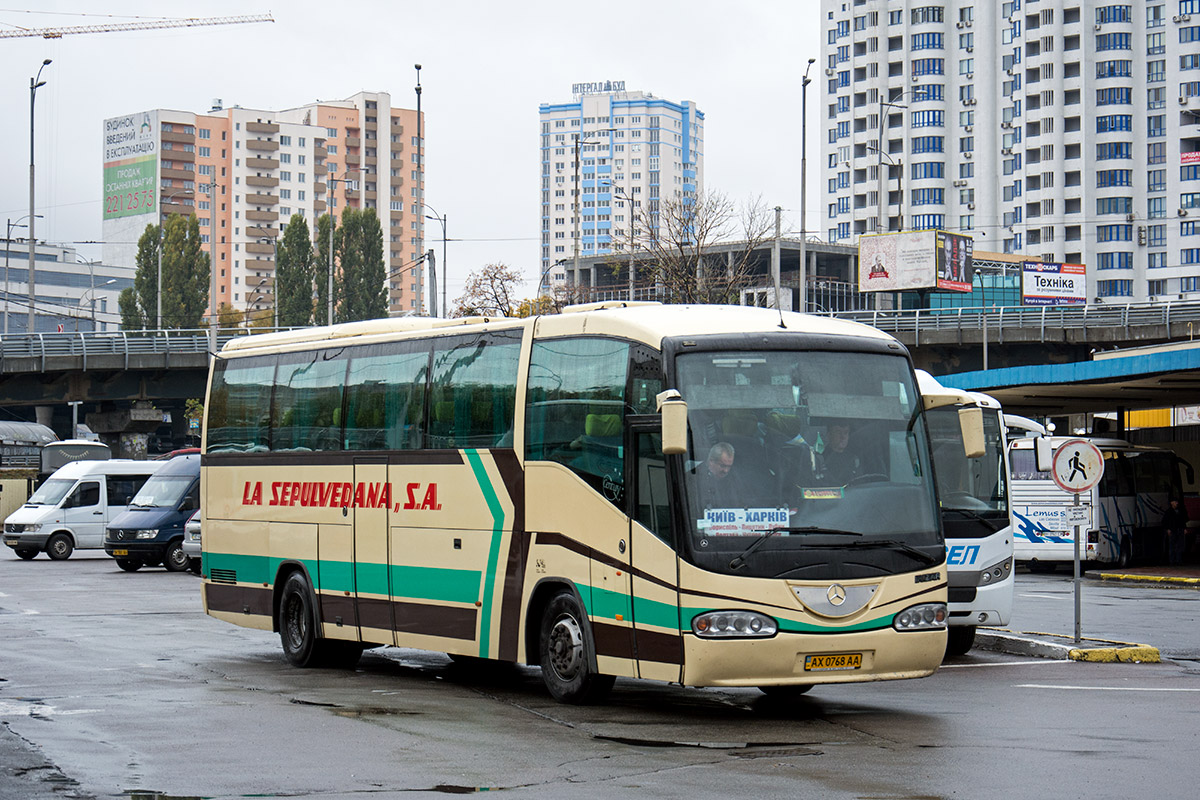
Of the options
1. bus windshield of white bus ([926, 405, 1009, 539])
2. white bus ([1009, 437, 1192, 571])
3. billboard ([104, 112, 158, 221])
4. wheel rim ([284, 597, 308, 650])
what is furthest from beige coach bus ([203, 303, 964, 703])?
billboard ([104, 112, 158, 221])

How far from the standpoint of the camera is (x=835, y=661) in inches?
439

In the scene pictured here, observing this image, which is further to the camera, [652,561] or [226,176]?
[226,176]

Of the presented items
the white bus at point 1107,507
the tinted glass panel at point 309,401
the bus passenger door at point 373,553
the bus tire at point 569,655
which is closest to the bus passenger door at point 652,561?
the bus tire at point 569,655

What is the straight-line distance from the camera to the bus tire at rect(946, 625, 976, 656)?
55.4 ft

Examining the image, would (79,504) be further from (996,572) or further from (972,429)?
(972,429)

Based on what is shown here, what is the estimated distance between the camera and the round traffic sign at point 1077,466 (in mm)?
17172

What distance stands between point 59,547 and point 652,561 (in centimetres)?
3153

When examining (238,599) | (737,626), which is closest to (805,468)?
(737,626)

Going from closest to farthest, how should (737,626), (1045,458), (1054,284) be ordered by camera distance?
(737,626)
(1045,458)
(1054,284)

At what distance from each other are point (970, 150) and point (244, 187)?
81857 millimetres

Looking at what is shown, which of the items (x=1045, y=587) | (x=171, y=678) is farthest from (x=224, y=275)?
(x=171, y=678)

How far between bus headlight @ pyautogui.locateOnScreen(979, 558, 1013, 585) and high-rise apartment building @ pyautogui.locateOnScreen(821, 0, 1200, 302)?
10166 centimetres

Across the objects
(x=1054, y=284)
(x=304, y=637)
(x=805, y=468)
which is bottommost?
(x=304, y=637)

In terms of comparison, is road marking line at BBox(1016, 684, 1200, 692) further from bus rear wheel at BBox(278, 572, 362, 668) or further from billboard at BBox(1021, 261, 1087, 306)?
billboard at BBox(1021, 261, 1087, 306)
